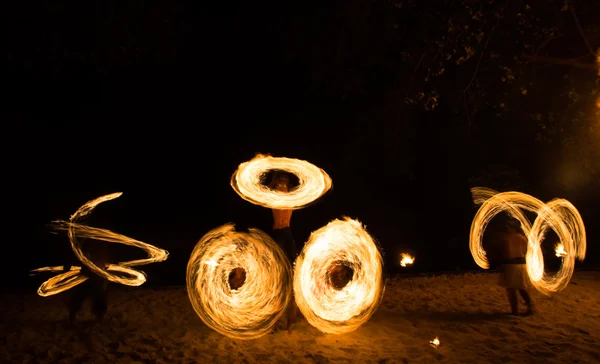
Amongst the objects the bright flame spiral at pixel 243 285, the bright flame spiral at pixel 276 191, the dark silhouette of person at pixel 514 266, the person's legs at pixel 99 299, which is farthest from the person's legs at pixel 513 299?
the person's legs at pixel 99 299

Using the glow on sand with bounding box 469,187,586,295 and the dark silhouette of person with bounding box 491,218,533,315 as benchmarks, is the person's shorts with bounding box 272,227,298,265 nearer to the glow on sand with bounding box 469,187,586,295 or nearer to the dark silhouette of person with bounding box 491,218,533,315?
the dark silhouette of person with bounding box 491,218,533,315

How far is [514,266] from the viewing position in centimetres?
677

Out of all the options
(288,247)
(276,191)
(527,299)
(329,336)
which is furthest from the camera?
(527,299)

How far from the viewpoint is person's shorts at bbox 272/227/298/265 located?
19.7 ft

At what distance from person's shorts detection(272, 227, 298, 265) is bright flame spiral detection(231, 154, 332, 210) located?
0.32m

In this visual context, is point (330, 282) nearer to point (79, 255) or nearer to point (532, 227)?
point (79, 255)

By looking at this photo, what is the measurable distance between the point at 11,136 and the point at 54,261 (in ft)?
13.3

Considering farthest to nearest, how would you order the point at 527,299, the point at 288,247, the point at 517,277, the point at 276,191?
the point at 527,299 → the point at 517,277 → the point at 276,191 → the point at 288,247

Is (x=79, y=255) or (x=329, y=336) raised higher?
(x=79, y=255)

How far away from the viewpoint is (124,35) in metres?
8.01

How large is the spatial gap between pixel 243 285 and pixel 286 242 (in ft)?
2.50

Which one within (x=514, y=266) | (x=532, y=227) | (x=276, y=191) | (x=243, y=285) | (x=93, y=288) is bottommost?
(x=93, y=288)

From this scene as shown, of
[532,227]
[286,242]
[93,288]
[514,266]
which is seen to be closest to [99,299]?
[93,288]

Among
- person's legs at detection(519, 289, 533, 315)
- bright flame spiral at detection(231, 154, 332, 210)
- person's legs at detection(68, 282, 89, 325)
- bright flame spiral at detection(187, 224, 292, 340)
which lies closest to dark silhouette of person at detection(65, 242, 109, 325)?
person's legs at detection(68, 282, 89, 325)
